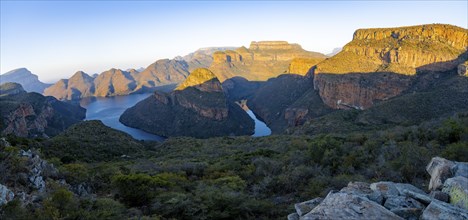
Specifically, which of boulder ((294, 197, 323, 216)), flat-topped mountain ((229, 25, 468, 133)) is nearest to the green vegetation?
boulder ((294, 197, 323, 216))

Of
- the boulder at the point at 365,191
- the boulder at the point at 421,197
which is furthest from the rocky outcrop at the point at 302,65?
the boulder at the point at 421,197

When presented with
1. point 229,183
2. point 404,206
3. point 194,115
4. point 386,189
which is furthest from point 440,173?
point 194,115

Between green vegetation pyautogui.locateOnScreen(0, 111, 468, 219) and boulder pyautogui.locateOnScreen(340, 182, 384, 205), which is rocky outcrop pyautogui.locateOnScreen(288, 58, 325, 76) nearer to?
green vegetation pyautogui.locateOnScreen(0, 111, 468, 219)

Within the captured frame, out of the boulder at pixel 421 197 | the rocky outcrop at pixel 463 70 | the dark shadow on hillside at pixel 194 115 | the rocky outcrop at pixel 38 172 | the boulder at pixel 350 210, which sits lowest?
the dark shadow on hillside at pixel 194 115

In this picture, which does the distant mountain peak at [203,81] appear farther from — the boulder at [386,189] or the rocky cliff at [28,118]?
the boulder at [386,189]

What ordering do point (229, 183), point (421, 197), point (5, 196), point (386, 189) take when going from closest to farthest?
point (421, 197)
point (386, 189)
point (5, 196)
point (229, 183)

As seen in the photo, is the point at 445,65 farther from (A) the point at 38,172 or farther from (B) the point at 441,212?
(A) the point at 38,172

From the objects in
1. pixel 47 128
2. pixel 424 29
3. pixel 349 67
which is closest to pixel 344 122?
pixel 349 67

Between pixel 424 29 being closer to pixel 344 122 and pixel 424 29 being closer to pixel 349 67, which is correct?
pixel 349 67
